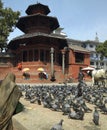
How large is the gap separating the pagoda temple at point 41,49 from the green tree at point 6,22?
156 cm

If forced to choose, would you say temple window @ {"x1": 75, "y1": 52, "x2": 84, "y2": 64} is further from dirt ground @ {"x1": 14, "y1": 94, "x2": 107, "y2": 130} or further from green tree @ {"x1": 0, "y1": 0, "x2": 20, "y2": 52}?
dirt ground @ {"x1": 14, "y1": 94, "x2": 107, "y2": 130}

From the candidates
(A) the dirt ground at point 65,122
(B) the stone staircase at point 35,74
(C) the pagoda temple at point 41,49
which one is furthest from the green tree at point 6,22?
(A) the dirt ground at point 65,122

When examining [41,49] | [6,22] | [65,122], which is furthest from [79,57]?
[65,122]

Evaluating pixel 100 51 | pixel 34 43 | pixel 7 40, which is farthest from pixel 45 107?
pixel 100 51

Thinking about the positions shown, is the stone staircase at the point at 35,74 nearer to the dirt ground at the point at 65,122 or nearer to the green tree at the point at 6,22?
the green tree at the point at 6,22

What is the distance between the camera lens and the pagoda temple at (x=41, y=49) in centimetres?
4253

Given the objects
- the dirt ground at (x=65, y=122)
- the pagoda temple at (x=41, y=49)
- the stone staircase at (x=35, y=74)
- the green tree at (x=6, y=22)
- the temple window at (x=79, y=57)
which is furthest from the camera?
the temple window at (x=79, y=57)

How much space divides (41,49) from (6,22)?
11.5 metres

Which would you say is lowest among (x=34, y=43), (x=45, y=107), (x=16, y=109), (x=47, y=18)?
(x=45, y=107)

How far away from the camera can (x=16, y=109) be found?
6168 millimetres

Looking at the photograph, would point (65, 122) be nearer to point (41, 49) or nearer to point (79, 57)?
point (41, 49)

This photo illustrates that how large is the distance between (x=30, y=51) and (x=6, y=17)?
10.6m

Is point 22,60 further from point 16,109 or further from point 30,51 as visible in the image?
point 16,109

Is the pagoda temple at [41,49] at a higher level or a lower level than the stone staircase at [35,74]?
higher
